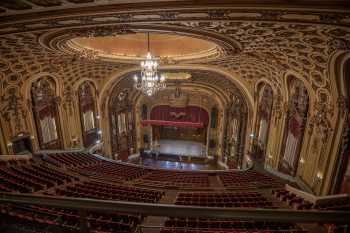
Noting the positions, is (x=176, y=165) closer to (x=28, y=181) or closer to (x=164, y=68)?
(x=164, y=68)

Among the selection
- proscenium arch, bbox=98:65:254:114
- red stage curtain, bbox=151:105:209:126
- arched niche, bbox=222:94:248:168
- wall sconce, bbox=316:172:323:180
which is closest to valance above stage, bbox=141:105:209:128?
red stage curtain, bbox=151:105:209:126

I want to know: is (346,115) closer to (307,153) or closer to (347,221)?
(307,153)

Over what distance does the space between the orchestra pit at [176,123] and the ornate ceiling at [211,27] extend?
5 cm

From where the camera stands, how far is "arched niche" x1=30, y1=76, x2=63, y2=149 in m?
14.4

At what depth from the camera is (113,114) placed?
68.9ft

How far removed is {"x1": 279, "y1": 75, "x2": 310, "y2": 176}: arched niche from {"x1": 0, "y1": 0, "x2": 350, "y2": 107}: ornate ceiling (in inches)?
42.1

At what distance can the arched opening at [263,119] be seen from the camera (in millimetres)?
14289

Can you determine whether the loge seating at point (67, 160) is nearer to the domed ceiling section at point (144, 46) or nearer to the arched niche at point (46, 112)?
the arched niche at point (46, 112)

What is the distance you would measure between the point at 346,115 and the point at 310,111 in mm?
2416

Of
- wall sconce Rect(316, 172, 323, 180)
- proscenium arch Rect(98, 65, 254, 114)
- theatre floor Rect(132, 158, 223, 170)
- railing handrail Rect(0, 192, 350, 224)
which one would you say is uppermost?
railing handrail Rect(0, 192, 350, 224)

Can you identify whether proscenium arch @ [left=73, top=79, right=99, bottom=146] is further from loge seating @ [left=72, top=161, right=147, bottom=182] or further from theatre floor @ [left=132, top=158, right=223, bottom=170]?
theatre floor @ [left=132, top=158, right=223, bottom=170]

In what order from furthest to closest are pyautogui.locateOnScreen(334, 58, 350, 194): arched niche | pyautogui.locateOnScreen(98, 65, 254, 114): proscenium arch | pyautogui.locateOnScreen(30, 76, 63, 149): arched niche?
pyautogui.locateOnScreen(98, 65, 254, 114): proscenium arch → pyautogui.locateOnScreen(30, 76, 63, 149): arched niche → pyautogui.locateOnScreen(334, 58, 350, 194): arched niche

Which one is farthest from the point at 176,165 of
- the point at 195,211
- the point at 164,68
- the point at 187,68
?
the point at 195,211

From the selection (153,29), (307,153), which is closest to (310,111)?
(307,153)
